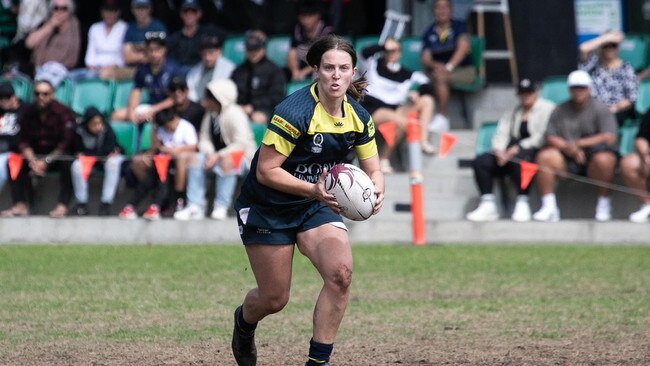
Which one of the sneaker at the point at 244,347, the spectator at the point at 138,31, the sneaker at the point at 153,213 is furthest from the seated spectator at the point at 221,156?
the sneaker at the point at 244,347

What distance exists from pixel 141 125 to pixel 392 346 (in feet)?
30.3

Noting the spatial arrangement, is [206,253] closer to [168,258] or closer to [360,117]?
[168,258]

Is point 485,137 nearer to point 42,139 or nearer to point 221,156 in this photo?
point 221,156

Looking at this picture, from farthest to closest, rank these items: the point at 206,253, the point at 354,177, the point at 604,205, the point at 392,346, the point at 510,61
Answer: the point at 510,61 < the point at 604,205 < the point at 206,253 < the point at 392,346 < the point at 354,177

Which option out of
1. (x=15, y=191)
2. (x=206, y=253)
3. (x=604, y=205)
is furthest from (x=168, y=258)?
(x=604, y=205)

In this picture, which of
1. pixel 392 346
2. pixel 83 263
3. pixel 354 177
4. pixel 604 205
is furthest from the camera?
pixel 604 205

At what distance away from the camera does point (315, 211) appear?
722 cm

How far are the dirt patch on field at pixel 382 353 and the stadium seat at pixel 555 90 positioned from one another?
8235 millimetres

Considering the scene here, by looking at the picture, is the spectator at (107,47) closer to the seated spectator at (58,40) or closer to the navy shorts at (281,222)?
the seated spectator at (58,40)

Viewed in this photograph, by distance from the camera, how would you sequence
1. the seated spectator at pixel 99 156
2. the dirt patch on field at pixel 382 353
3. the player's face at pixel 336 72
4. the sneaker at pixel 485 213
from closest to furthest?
the player's face at pixel 336 72, the dirt patch on field at pixel 382 353, the sneaker at pixel 485 213, the seated spectator at pixel 99 156

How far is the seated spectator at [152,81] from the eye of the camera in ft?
56.5

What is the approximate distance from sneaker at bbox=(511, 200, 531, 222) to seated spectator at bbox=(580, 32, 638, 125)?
68.7 inches

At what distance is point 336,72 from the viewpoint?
687 centimetres

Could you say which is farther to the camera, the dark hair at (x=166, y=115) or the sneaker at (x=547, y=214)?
the dark hair at (x=166, y=115)
